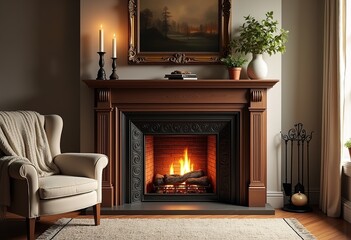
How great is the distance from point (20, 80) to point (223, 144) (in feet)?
7.25

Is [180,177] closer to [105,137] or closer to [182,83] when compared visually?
[105,137]

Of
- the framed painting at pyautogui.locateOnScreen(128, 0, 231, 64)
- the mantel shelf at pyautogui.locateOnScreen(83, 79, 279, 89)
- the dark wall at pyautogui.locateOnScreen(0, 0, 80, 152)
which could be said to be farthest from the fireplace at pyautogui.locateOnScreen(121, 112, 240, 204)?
the dark wall at pyautogui.locateOnScreen(0, 0, 80, 152)

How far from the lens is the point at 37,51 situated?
4.93m

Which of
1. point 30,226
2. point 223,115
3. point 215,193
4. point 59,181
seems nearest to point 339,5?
point 223,115

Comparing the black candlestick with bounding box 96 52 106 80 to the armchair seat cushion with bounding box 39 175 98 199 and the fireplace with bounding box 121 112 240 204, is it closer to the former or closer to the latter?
the fireplace with bounding box 121 112 240 204

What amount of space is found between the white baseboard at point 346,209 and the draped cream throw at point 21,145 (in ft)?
8.58

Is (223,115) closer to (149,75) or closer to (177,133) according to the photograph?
(177,133)

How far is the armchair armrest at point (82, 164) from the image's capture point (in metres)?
3.97

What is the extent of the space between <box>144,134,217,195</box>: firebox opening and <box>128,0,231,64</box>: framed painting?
82 cm

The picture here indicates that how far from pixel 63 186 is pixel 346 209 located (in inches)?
98.6

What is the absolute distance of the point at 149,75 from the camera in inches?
185

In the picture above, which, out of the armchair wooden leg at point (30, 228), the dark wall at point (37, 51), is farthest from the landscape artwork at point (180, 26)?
the armchair wooden leg at point (30, 228)

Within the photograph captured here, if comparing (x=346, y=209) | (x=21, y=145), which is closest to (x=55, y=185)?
(x=21, y=145)

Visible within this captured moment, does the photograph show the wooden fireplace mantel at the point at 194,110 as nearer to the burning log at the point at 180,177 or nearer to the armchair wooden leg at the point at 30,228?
the burning log at the point at 180,177
